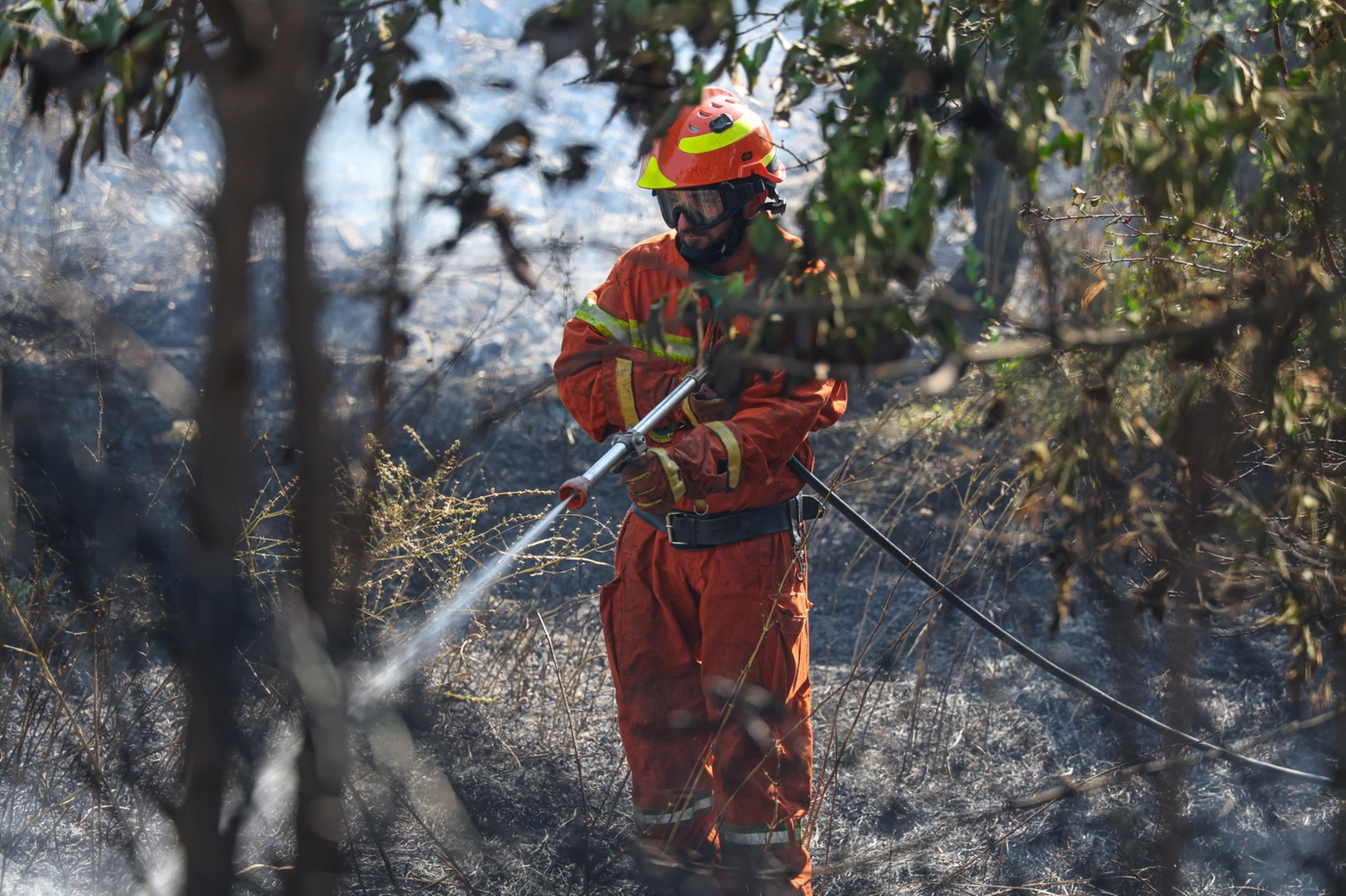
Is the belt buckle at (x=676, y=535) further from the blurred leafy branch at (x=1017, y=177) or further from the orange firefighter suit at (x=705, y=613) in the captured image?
the blurred leafy branch at (x=1017, y=177)

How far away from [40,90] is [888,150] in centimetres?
115

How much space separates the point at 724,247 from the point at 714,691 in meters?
1.22

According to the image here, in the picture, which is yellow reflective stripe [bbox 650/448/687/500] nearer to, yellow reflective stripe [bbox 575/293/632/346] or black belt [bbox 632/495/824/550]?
black belt [bbox 632/495/824/550]

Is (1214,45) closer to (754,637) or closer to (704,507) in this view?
(704,507)

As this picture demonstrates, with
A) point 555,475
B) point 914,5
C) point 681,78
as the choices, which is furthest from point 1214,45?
point 555,475


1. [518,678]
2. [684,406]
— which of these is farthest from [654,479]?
[518,678]

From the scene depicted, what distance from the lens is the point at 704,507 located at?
9.17 ft

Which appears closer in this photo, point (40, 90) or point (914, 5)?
point (40, 90)

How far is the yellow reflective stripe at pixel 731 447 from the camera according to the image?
2.71 meters

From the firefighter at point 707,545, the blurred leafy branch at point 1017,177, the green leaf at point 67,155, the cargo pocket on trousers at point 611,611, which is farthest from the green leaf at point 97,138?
the cargo pocket on trousers at point 611,611

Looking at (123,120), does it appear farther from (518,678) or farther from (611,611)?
(518,678)

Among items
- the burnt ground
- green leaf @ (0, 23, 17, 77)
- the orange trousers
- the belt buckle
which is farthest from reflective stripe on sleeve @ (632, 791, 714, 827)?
green leaf @ (0, 23, 17, 77)

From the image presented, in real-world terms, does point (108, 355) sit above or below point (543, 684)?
above

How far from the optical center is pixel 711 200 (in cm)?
293
